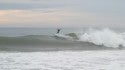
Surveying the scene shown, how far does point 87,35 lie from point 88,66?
705 inches

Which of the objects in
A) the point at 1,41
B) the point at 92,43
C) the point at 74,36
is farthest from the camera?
the point at 74,36

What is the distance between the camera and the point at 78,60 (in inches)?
614

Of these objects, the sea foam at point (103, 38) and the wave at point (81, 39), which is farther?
the sea foam at point (103, 38)

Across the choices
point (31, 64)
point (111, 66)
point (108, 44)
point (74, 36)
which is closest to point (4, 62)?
point (31, 64)

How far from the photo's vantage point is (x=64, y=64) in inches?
560

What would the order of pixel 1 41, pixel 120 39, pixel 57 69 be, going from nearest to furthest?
pixel 57 69 → pixel 1 41 → pixel 120 39

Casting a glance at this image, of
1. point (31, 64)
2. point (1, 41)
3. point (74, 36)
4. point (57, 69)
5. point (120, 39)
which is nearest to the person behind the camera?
point (57, 69)

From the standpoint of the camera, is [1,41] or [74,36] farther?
[74,36]

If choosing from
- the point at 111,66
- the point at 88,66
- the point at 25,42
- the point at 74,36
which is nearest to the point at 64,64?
the point at 88,66

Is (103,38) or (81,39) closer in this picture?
(103,38)

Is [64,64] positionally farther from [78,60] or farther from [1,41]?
[1,41]

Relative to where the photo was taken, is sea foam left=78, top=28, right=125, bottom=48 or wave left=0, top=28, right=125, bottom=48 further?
sea foam left=78, top=28, right=125, bottom=48

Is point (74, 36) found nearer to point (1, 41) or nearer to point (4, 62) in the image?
point (1, 41)

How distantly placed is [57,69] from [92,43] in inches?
610
